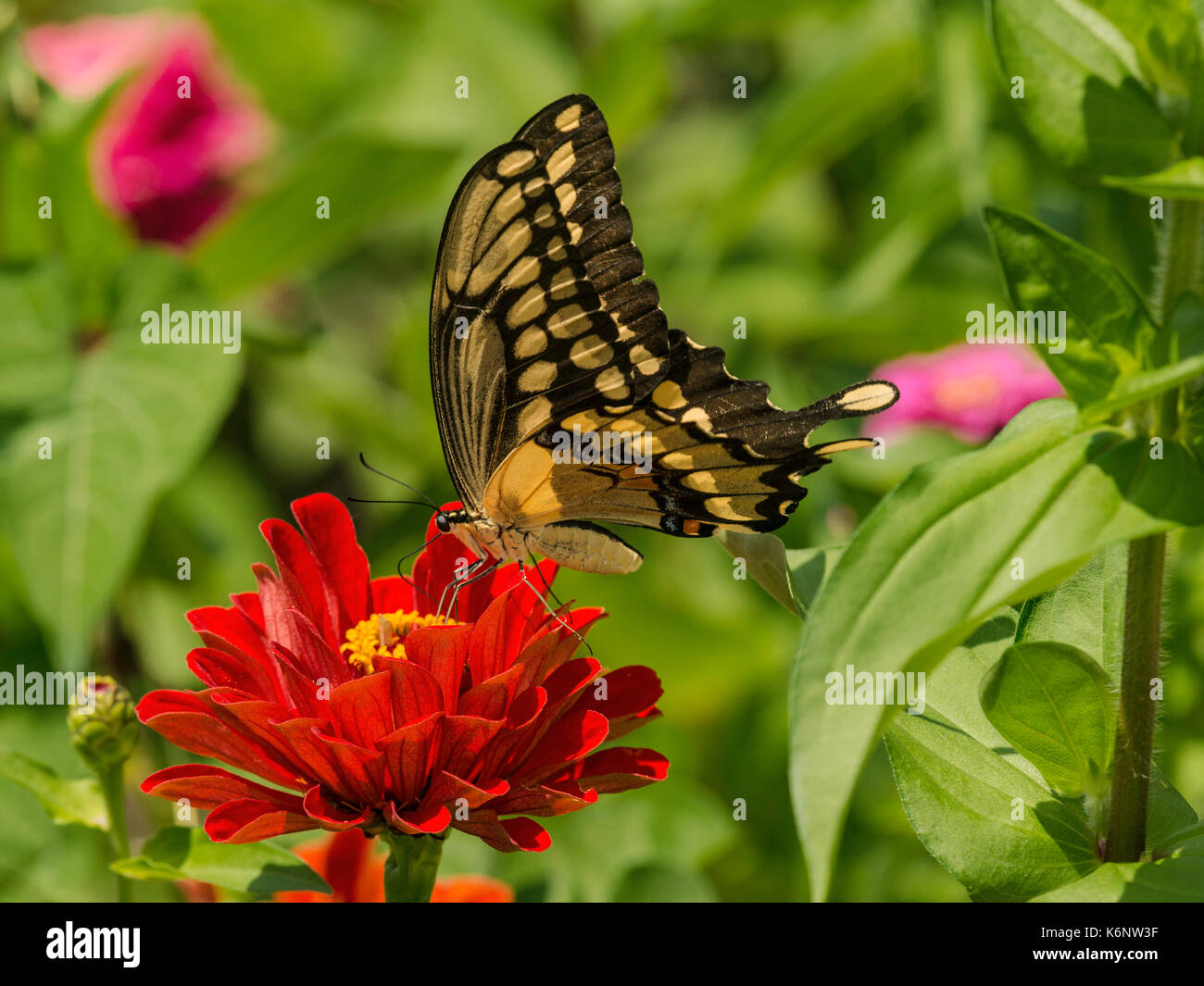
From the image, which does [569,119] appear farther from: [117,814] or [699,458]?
[117,814]

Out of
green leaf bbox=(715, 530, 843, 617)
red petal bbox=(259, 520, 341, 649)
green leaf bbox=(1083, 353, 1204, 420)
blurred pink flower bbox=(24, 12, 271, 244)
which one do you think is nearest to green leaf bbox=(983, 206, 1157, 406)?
green leaf bbox=(1083, 353, 1204, 420)

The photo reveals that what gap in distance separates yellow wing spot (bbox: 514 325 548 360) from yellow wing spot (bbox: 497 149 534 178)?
0.31 ft

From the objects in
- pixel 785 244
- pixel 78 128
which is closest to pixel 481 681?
pixel 78 128

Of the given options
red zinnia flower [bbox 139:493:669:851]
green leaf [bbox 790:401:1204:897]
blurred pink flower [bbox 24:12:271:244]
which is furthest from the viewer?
blurred pink flower [bbox 24:12:271:244]

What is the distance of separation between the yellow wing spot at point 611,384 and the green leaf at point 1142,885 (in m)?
0.37

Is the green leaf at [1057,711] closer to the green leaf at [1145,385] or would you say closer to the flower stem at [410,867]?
the green leaf at [1145,385]

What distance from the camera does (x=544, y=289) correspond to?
76 cm

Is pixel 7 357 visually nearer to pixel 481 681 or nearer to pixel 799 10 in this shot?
pixel 481 681

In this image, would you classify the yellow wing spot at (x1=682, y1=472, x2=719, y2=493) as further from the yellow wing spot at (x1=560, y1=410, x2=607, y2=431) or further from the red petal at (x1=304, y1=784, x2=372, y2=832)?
the red petal at (x1=304, y1=784, x2=372, y2=832)

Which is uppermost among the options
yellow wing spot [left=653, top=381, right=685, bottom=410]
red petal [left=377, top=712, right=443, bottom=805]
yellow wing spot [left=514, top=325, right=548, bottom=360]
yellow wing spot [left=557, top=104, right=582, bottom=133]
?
yellow wing spot [left=557, top=104, right=582, bottom=133]

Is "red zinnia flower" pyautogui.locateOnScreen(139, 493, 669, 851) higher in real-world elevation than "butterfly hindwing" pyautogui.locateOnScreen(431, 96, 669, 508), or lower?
lower

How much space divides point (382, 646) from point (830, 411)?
281mm

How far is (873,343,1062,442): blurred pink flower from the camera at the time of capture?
1215mm
